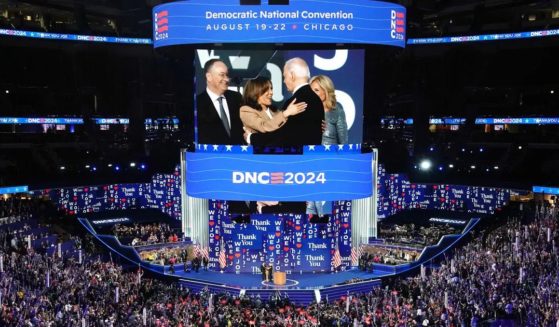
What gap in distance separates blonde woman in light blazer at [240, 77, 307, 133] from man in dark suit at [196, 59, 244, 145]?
361 millimetres

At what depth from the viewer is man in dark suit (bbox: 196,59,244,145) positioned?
101 ft

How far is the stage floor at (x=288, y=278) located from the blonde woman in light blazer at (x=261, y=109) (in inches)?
276

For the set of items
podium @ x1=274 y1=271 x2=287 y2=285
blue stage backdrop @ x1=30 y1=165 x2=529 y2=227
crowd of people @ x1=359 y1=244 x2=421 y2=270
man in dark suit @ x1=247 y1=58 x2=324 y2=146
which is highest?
man in dark suit @ x1=247 y1=58 x2=324 y2=146

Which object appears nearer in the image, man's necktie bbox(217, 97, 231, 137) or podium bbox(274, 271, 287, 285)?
man's necktie bbox(217, 97, 231, 137)

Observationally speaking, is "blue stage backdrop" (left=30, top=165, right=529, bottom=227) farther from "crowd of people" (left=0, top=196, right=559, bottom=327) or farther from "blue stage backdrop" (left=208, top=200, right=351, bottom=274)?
"crowd of people" (left=0, top=196, right=559, bottom=327)

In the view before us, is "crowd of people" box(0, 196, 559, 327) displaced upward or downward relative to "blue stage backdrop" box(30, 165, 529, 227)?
downward

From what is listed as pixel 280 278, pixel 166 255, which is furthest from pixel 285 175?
pixel 166 255

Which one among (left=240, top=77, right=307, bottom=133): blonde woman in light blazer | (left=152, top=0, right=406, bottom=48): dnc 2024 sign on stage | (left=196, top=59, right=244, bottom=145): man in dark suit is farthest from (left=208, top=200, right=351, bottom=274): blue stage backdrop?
(left=152, top=0, right=406, bottom=48): dnc 2024 sign on stage

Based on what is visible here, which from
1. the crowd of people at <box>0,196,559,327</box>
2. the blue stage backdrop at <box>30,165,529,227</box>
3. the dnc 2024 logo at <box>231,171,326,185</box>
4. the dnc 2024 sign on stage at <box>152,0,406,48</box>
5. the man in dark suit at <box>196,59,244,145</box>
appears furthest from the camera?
the blue stage backdrop at <box>30,165,529,227</box>

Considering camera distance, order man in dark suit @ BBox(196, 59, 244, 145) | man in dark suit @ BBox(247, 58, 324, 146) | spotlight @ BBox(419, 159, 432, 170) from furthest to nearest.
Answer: spotlight @ BBox(419, 159, 432, 170) → man in dark suit @ BBox(196, 59, 244, 145) → man in dark suit @ BBox(247, 58, 324, 146)

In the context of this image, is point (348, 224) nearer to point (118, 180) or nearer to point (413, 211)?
point (413, 211)

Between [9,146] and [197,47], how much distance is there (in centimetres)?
1456

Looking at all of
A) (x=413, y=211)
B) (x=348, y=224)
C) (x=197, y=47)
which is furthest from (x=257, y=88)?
(x=413, y=211)

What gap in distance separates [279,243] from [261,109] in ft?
23.7
